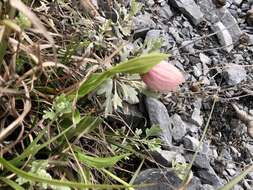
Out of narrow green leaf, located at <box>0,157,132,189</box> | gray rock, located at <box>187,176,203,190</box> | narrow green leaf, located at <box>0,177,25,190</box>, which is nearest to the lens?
narrow green leaf, located at <box>0,157,132,189</box>

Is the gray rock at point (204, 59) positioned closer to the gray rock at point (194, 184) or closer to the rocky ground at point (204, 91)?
the rocky ground at point (204, 91)

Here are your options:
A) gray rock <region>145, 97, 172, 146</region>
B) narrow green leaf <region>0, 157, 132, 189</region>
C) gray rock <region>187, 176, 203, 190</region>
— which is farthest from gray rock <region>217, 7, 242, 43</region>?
narrow green leaf <region>0, 157, 132, 189</region>

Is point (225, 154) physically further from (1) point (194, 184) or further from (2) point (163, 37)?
(2) point (163, 37)

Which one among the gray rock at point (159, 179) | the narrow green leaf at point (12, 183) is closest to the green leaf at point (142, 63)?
the narrow green leaf at point (12, 183)

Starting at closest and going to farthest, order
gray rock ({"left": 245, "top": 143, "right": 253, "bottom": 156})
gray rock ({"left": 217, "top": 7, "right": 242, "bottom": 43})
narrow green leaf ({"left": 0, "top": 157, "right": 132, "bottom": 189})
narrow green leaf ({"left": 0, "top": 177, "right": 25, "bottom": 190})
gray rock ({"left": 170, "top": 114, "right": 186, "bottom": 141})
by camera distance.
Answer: narrow green leaf ({"left": 0, "top": 157, "right": 132, "bottom": 189})
narrow green leaf ({"left": 0, "top": 177, "right": 25, "bottom": 190})
gray rock ({"left": 170, "top": 114, "right": 186, "bottom": 141})
gray rock ({"left": 245, "top": 143, "right": 253, "bottom": 156})
gray rock ({"left": 217, "top": 7, "right": 242, "bottom": 43})

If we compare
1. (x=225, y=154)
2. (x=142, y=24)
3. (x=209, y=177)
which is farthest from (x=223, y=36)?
(x=209, y=177)

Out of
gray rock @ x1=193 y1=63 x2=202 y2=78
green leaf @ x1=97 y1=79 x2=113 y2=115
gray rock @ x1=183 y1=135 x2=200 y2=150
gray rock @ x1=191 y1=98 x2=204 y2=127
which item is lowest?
gray rock @ x1=183 y1=135 x2=200 y2=150

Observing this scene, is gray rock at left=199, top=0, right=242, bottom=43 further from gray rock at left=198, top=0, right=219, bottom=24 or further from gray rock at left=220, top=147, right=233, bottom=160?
gray rock at left=220, top=147, right=233, bottom=160
